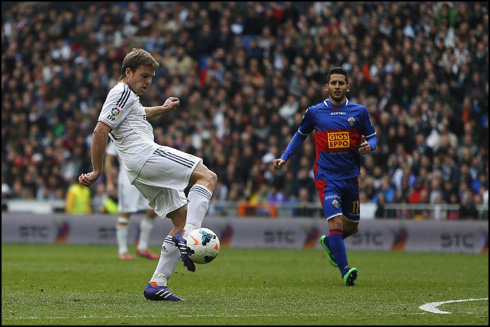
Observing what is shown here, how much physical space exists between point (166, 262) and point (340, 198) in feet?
10.8

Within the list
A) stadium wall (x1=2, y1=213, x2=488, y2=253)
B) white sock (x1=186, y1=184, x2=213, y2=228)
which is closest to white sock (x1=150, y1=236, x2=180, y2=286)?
white sock (x1=186, y1=184, x2=213, y2=228)

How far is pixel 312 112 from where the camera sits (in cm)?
1134

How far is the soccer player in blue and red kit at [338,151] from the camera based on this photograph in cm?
1106

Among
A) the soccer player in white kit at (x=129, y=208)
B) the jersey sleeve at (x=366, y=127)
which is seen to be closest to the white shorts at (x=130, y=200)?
the soccer player in white kit at (x=129, y=208)

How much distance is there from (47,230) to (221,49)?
7.50m

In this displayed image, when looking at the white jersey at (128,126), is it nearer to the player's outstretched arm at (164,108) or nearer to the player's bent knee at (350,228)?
the player's outstretched arm at (164,108)

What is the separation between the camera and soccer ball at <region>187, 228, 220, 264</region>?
307 inches

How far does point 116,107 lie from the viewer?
8.16 m

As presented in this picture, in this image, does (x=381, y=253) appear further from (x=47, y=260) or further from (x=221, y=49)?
(x=221, y=49)

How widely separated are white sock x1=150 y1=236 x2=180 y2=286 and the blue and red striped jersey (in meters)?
2.95

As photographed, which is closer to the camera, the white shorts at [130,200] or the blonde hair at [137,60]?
the blonde hair at [137,60]

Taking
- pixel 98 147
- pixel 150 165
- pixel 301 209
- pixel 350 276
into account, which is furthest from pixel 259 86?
pixel 98 147

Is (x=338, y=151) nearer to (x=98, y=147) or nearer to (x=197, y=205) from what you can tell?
(x=197, y=205)

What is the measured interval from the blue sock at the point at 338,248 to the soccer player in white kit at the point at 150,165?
9.33 ft
